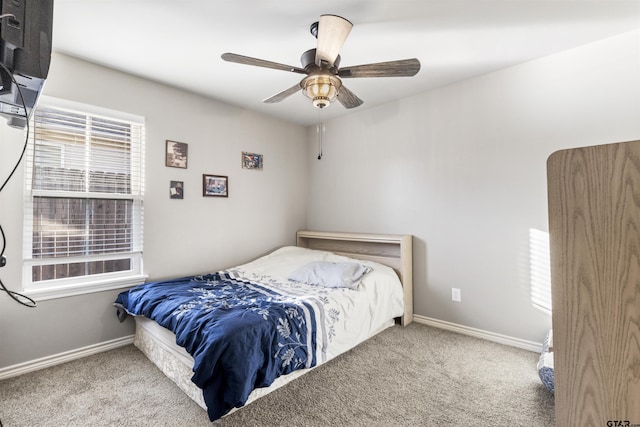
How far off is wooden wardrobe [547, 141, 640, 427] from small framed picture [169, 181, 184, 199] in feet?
9.52

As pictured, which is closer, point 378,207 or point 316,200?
point 378,207

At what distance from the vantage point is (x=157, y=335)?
214 cm

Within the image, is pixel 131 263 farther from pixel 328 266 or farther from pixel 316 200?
pixel 316 200

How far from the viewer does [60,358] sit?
224 cm

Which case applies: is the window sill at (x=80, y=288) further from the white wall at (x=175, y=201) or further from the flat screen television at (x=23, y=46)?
the flat screen television at (x=23, y=46)

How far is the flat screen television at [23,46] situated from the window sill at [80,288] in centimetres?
171

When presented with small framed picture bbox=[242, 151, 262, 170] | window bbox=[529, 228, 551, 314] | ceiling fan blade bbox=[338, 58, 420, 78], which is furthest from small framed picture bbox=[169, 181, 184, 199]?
window bbox=[529, 228, 551, 314]

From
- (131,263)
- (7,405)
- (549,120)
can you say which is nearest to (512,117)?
(549,120)

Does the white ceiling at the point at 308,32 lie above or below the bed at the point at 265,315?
above

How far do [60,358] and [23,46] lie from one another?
233cm

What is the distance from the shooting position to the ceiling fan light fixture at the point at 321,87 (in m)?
1.83

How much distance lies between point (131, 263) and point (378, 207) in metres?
2.53

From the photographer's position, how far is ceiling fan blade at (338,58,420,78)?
68.7 inches

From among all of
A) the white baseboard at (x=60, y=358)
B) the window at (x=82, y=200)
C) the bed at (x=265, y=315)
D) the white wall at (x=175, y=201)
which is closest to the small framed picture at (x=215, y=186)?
the white wall at (x=175, y=201)
